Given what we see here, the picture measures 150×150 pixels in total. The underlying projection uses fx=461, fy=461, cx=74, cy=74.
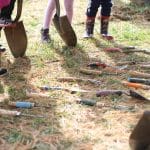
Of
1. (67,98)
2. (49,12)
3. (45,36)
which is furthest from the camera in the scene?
(45,36)

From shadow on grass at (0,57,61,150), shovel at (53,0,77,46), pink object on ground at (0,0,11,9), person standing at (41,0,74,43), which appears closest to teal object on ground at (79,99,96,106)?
shadow on grass at (0,57,61,150)

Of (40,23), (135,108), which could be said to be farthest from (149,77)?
(40,23)

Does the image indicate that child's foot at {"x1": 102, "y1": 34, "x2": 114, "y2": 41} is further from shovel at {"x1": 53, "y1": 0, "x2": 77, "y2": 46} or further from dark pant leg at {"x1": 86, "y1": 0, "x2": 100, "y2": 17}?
shovel at {"x1": 53, "y1": 0, "x2": 77, "y2": 46}

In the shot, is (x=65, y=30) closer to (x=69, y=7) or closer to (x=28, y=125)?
(x=69, y=7)

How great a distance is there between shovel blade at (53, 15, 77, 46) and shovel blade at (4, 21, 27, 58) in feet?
1.85

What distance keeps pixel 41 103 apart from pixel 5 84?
0.63 metres

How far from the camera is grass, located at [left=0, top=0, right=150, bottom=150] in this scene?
11.5 ft

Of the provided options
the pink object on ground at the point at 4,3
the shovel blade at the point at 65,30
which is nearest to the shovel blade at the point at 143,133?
the pink object on ground at the point at 4,3

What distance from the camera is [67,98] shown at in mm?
4270

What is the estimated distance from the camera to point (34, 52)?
566 cm

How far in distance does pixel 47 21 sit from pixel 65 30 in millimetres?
324

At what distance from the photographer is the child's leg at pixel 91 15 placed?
6.18 meters

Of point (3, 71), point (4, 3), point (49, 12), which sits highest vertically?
point (4, 3)

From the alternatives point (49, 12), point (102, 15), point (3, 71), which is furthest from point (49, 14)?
point (3, 71)
